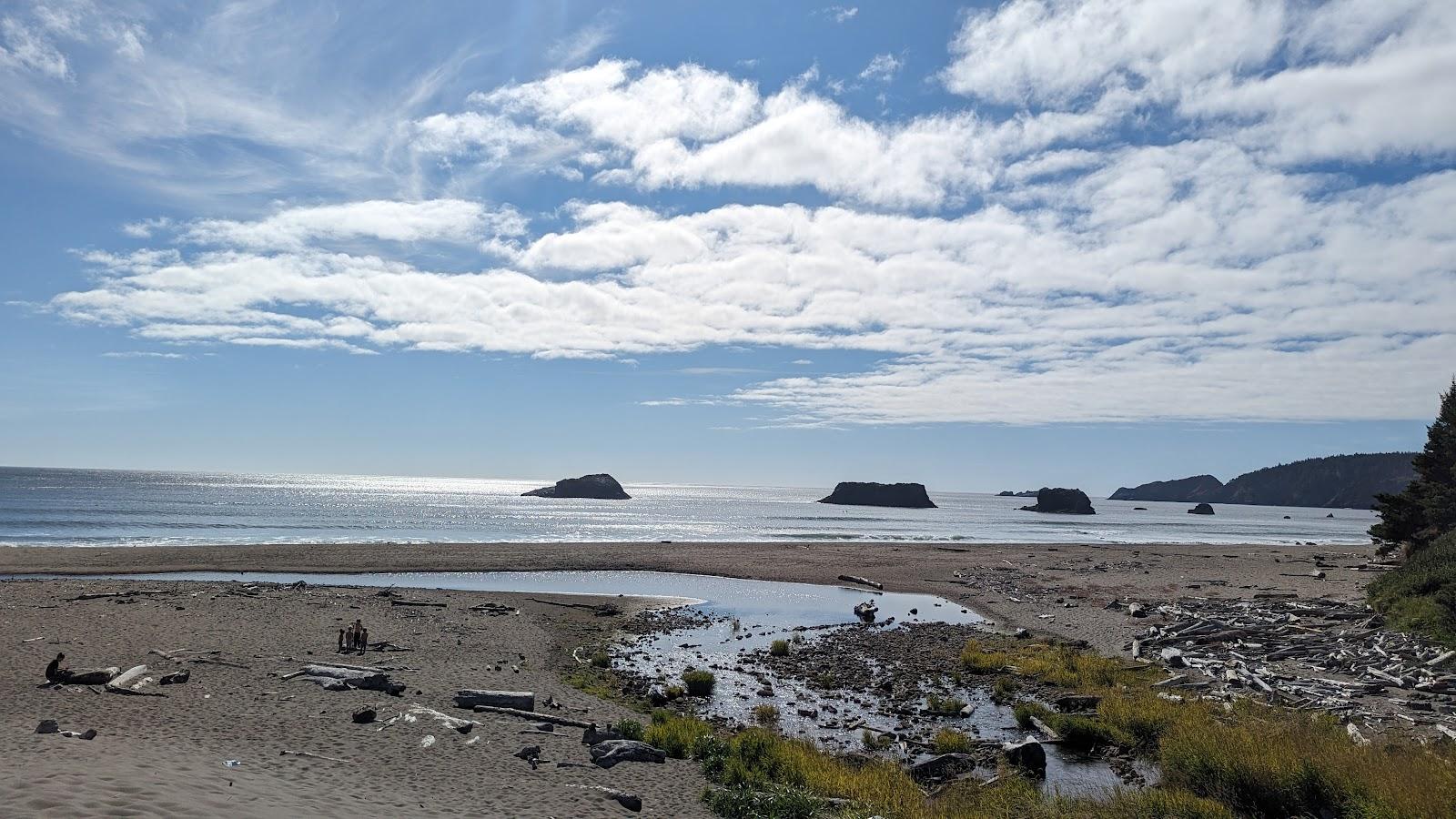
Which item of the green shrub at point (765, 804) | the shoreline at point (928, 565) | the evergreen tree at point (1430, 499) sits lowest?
the shoreline at point (928, 565)

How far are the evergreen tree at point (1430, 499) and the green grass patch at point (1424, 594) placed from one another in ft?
25.1

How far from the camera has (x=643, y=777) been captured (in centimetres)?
1429

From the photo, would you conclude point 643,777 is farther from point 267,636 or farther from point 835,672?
point 267,636

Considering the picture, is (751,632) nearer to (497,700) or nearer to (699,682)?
(699,682)

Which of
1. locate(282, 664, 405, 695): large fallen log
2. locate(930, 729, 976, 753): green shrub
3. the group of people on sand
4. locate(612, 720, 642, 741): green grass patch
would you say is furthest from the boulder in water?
the group of people on sand

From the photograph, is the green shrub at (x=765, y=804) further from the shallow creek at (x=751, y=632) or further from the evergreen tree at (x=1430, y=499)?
the evergreen tree at (x=1430, y=499)

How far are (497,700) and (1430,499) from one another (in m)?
44.5

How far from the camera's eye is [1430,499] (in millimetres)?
38594

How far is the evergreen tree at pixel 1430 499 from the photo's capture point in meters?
37.6

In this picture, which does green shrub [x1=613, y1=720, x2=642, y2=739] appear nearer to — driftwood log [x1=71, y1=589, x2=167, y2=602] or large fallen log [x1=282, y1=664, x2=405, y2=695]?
large fallen log [x1=282, y1=664, x2=405, y2=695]

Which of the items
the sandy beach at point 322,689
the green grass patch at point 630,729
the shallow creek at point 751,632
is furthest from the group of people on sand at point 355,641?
the green grass patch at point 630,729

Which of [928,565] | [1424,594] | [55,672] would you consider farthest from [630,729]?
[928,565]

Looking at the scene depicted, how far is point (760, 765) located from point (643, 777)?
2203mm

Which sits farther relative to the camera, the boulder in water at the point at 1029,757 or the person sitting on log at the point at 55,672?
the person sitting on log at the point at 55,672
